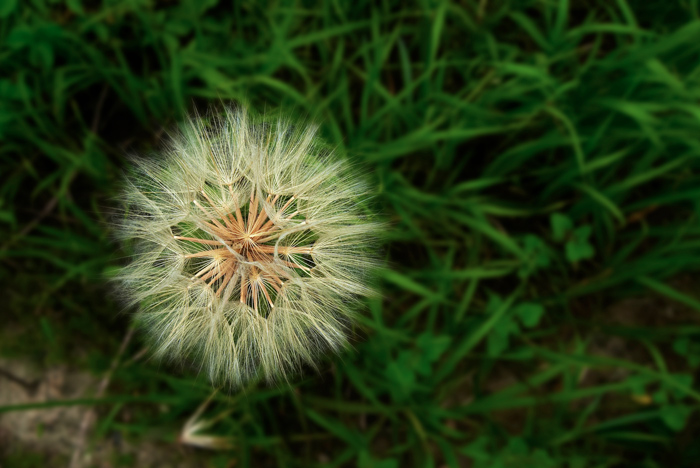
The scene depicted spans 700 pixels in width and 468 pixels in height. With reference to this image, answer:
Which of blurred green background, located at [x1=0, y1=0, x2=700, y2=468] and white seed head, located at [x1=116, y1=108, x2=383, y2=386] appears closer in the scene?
white seed head, located at [x1=116, y1=108, x2=383, y2=386]

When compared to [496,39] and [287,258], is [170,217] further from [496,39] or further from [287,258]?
[496,39]

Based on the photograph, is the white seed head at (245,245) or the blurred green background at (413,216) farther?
the blurred green background at (413,216)

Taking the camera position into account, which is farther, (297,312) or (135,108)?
(135,108)

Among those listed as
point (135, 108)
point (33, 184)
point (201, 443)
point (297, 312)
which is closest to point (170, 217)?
point (297, 312)

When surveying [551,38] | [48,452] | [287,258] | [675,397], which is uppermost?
[551,38]
